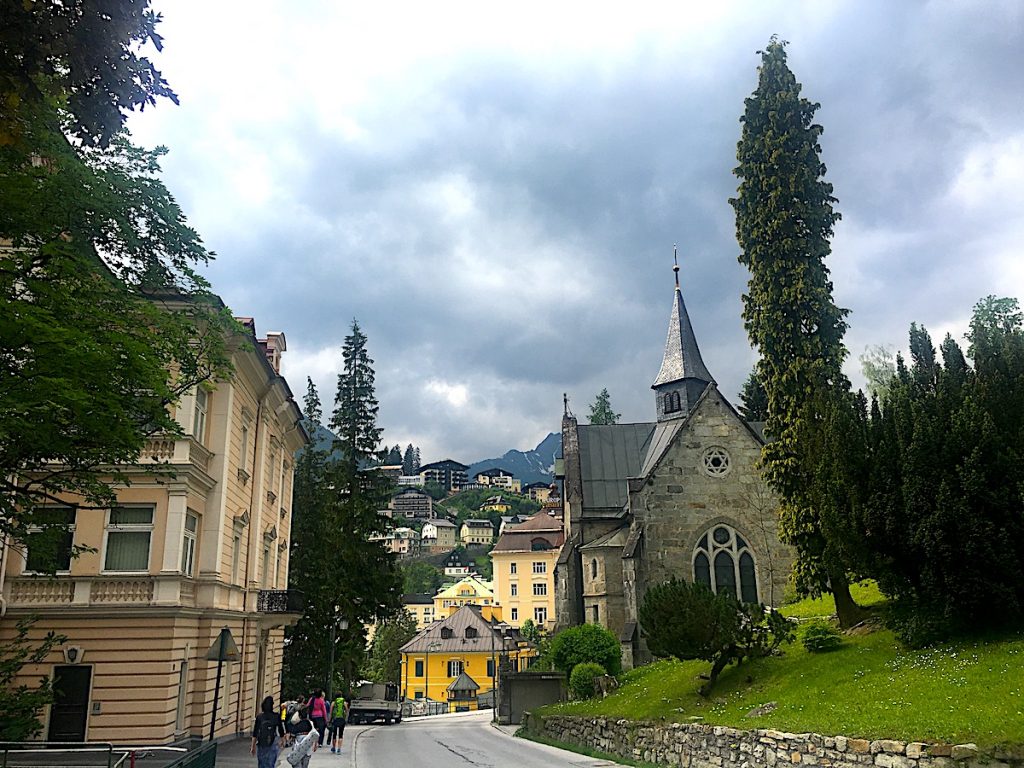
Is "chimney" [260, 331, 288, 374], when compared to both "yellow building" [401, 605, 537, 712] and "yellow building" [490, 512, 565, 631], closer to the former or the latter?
"yellow building" [401, 605, 537, 712]

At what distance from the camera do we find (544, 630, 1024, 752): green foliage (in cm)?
1154

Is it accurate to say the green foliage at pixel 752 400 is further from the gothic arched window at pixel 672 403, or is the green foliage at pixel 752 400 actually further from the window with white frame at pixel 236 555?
the window with white frame at pixel 236 555

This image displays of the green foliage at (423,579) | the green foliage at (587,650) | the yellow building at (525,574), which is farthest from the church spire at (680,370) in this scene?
the green foliage at (423,579)

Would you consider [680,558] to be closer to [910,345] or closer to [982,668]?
[910,345]

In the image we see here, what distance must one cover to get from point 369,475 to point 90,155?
31.6m

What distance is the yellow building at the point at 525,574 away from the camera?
94.4 m

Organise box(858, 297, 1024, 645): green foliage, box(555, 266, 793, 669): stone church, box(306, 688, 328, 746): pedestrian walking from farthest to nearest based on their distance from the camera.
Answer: box(555, 266, 793, 669): stone church
box(306, 688, 328, 746): pedestrian walking
box(858, 297, 1024, 645): green foliage

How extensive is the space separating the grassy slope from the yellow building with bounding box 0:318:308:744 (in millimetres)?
11364

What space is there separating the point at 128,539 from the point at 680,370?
33263 millimetres

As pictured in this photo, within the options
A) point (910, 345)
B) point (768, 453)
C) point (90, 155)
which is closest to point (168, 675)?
point (90, 155)

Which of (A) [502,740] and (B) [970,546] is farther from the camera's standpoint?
(A) [502,740]

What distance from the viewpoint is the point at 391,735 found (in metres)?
31.3

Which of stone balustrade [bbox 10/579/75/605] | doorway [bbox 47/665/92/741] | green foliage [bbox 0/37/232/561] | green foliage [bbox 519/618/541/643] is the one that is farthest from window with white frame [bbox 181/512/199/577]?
green foliage [bbox 519/618/541/643]

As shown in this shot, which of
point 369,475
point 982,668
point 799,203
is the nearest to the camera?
point 982,668
